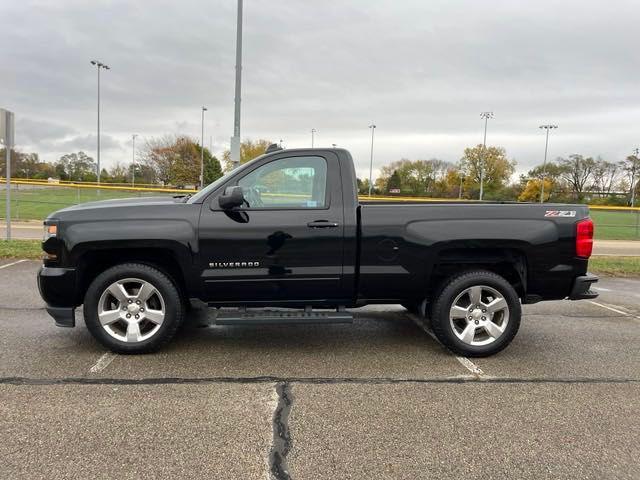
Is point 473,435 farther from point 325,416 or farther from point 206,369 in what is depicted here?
point 206,369

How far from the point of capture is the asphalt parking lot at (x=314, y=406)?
278 cm

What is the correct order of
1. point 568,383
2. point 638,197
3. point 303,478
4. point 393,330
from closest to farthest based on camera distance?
point 303,478 < point 568,383 < point 393,330 < point 638,197

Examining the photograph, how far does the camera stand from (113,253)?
14.5 ft

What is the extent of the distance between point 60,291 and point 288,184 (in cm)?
221

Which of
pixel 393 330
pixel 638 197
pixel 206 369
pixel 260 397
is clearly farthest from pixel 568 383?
pixel 638 197

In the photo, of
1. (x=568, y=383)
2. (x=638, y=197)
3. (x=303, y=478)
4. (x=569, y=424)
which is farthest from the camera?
(x=638, y=197)

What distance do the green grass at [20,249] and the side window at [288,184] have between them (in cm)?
701

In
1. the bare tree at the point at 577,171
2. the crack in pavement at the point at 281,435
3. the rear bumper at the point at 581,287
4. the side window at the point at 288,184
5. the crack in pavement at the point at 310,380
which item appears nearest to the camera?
the crack in pavement at the point at 281,435

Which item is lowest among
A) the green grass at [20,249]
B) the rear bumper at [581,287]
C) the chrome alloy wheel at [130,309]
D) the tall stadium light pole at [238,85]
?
the green grass at [20,249]

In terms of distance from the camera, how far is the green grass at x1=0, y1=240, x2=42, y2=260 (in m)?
9.58

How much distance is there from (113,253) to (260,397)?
194 cm

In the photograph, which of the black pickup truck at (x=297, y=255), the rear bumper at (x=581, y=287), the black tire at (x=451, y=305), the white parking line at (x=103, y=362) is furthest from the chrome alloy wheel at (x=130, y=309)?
the rear bumper at (x=581, y=287)

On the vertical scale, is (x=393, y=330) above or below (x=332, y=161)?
below

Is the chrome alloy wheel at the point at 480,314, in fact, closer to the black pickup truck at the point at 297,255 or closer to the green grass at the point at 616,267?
the black pickup truck at the point at 297,255
